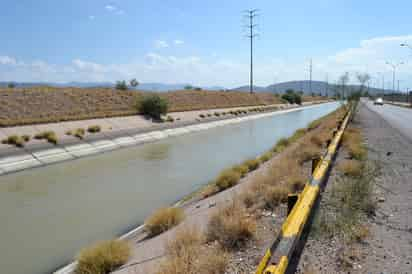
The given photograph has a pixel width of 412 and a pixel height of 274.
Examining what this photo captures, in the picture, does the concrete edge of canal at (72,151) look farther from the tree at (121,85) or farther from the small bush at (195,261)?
the tree at (121,85)

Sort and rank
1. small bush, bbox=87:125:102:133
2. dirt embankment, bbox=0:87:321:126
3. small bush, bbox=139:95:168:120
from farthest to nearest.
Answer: small bush, bbox=139:95:168:120 < dirt embankment, bbox=0:87:321:126 < small bush, bbox=87:125:102:133

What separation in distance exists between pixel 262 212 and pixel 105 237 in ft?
14.6

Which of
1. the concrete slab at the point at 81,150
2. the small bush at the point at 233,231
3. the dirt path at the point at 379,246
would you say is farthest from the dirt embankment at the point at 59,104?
the dirt path at the point at 379,246

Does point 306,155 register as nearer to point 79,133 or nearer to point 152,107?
point 79,133

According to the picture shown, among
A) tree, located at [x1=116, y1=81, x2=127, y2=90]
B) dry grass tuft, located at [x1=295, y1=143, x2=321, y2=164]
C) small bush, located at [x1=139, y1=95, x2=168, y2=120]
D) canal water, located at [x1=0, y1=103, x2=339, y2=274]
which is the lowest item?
canal water, located at [x1=0, y1=103, x2=339, y2=274]

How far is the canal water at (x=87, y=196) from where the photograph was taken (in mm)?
7805

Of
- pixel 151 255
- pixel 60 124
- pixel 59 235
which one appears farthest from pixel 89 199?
pixel 60 124

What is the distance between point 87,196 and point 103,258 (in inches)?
258

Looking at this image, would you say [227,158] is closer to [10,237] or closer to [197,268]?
[10,237]

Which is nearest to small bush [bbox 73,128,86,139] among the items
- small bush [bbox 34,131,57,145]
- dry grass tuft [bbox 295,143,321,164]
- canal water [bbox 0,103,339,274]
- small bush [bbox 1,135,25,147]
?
small bush [bbox 34,131,57,145]

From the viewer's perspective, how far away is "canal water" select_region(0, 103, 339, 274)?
780 cm

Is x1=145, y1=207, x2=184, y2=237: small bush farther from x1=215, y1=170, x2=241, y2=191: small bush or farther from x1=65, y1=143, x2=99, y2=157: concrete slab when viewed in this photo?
x1=65, y1=143, x2=99, y2=157: concrete slab

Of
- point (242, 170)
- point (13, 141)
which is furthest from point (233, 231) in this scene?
point (13, 141)

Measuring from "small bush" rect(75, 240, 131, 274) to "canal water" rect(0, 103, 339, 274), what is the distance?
4.98 ft
